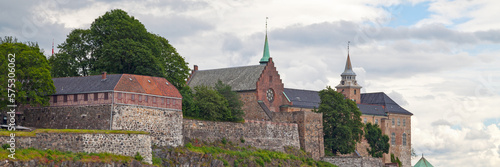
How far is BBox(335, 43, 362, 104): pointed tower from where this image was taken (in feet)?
520

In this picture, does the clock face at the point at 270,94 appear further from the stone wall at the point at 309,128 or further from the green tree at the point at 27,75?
the green tree at the point at 27,75

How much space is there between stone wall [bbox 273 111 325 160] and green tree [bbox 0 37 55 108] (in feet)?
120

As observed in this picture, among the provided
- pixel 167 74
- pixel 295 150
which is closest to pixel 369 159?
pixel 295 150

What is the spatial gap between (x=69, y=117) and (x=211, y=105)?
2108 cm

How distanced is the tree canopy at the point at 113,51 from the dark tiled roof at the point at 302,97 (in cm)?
3252

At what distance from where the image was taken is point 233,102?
336 ft

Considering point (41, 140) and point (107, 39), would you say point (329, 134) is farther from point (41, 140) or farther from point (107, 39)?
point (41, 140)

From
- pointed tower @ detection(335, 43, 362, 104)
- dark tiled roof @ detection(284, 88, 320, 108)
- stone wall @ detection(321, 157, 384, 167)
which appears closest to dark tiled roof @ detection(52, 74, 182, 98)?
stone wall @ detection(321, 157, 384, 167)

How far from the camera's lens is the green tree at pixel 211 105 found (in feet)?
314

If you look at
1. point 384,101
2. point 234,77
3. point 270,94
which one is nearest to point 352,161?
point 270,94

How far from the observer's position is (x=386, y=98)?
157 meters

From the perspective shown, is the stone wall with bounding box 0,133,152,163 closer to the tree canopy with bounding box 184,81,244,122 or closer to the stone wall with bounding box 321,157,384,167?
the tree canopy with bounding box 184,81,244,122

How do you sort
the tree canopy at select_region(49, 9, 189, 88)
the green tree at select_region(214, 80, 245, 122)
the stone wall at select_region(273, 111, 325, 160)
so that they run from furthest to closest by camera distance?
1. the stone wall at select_region(273, 111, 325, 160)
2. the green tree at select_region(214, 80, 245, 122)
3. the tree canopy at select_region(49, 9, 189, 88)

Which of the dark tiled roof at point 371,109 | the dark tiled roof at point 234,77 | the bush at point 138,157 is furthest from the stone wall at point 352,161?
the bush at point 138,157
